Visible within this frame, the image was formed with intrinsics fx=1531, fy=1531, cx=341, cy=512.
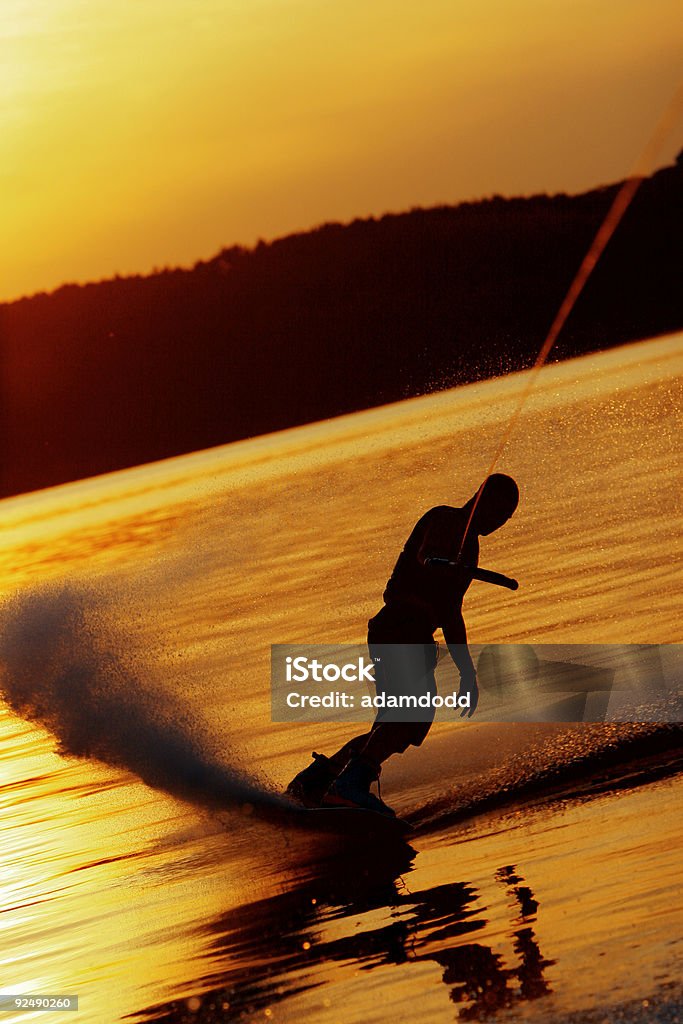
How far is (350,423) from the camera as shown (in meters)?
97.9

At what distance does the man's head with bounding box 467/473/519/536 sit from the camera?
8.04 meters

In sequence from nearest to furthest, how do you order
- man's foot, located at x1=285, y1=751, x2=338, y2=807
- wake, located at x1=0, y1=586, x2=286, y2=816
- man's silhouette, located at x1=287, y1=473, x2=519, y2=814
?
1. man's silhouette, located at x1=287, y1=473, x2=519, y2=814
2. man's foot, located at x1=285, y1=751, x2=338, y2=807
3. wake, located at x1=0, y1=586, x2=286, y2=816

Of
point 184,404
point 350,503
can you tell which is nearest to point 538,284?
point 184,404

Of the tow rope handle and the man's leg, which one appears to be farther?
the man's leg

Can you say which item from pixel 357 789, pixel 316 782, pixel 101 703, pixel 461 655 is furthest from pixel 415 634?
pixel 101 703

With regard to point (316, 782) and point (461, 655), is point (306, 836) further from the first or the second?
point (461, 655)

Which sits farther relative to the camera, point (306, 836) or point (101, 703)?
point (101, 703)

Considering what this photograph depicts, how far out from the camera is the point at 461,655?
842 cm

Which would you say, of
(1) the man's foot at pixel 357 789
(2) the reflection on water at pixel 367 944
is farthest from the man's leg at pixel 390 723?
(2) the reflection on water at pixel 367 944

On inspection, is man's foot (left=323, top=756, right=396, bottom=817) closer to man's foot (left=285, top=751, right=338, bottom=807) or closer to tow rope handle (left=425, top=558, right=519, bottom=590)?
man's foot (left=285, top=751, right=338, bottom=807)

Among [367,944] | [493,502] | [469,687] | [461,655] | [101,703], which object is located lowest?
[101,703]

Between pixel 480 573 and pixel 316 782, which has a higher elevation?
pixel 480 573

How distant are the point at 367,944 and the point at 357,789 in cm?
180

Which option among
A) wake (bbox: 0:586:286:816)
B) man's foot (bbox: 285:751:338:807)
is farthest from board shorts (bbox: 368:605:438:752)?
wake (bbox: 0:586:286:816)
